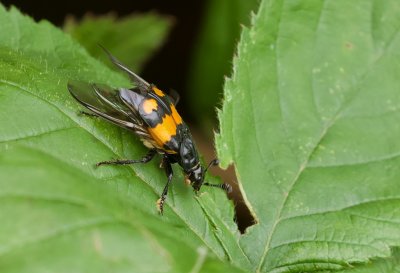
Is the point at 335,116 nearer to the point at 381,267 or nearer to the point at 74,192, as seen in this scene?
the point at 381,267

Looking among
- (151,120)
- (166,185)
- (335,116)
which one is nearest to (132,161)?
(166,185)

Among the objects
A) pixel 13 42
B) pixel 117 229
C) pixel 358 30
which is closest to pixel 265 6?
pixel 358 30

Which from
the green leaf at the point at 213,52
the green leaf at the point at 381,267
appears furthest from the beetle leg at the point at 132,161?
the green leaf at the point at 213,52

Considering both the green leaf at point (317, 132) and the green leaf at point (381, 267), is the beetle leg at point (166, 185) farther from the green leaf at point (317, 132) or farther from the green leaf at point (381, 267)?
the green leaf at point (381, 267)

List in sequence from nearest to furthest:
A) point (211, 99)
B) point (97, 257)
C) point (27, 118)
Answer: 1. point (97, 257)
2. point (27, 118)
3. point (211, 99)

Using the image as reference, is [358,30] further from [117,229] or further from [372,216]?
[117,229]
